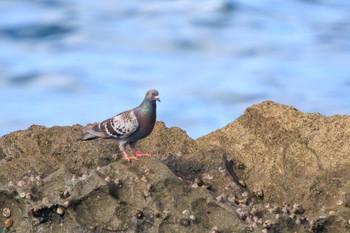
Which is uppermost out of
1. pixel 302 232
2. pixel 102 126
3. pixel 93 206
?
pixel 102 126

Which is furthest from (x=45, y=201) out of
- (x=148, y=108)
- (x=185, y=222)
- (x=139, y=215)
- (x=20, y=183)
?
(x=148, y=108)

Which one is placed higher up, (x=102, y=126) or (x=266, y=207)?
(x=102, y=126)

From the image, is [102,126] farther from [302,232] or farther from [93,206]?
[302,232]

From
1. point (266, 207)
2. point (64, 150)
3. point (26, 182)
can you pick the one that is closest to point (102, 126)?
point (64, 150)

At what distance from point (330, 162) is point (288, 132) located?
80 centimetres

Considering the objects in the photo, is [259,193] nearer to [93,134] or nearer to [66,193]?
[93,134]

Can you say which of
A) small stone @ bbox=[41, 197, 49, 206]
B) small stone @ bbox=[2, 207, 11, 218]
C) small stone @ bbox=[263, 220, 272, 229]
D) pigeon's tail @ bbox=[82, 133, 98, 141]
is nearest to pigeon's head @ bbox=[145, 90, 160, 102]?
pigeon's tail @ bbox=[82, 133, 98, 141]

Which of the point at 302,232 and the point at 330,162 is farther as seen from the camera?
the point at 330,162

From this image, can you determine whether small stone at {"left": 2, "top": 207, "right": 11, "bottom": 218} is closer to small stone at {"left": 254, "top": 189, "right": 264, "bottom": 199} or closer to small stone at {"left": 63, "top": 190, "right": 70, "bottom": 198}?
small stone at {"left": 63, "top": 190, "right": 70, "bottom": 198}

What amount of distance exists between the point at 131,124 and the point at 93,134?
23.5 inches

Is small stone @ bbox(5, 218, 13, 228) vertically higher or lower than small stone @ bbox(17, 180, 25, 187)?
lower

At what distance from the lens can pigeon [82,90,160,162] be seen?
1184 cm

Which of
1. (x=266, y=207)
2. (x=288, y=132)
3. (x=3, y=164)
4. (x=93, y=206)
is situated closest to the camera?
(x=93, y=206)

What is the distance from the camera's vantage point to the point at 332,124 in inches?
501
